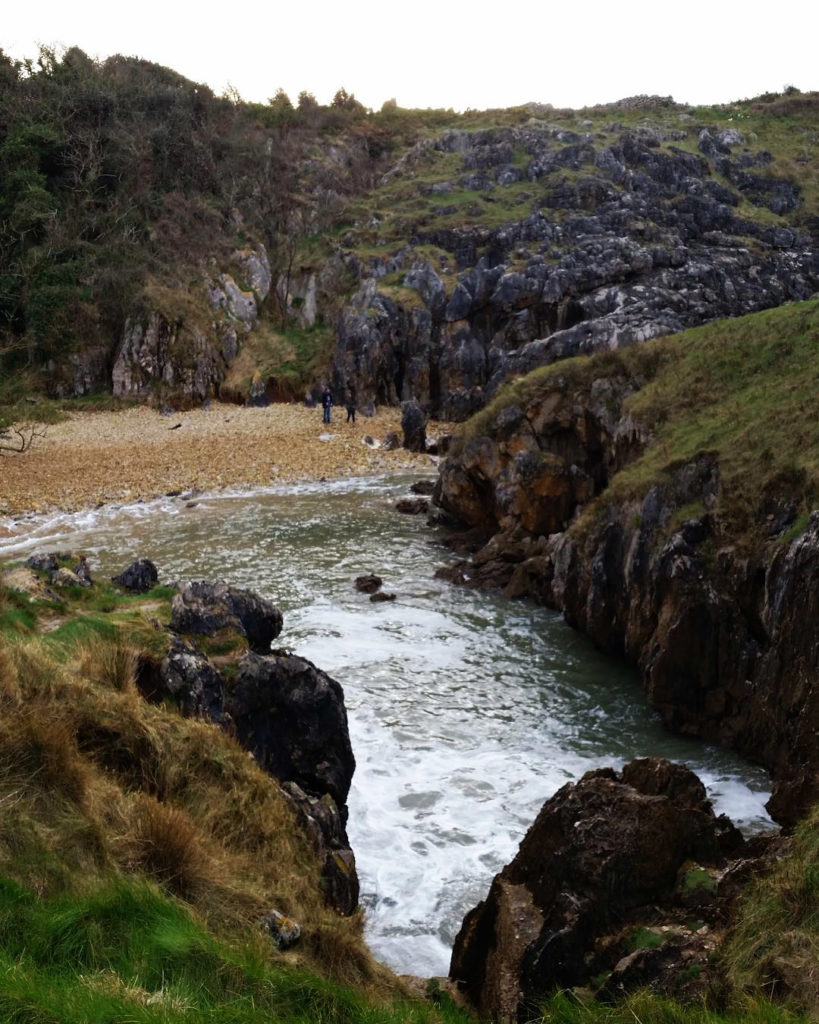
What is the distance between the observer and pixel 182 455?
2989cm

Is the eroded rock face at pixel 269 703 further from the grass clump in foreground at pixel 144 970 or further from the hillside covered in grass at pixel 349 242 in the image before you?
the hillside covered in grass at pixel 349 242

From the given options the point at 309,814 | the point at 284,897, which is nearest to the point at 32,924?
the point at 284,897

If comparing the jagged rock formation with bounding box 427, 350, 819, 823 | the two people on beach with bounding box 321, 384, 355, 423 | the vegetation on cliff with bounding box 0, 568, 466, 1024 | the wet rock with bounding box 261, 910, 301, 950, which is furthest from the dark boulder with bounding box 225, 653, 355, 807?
the two people on beach with bounding box 321, 384, 355, 423

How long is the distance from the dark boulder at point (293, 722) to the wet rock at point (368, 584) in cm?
829

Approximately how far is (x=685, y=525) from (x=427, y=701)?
14.6 ft

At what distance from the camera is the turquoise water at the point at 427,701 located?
8.52 metres

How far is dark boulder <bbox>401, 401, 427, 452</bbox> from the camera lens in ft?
106

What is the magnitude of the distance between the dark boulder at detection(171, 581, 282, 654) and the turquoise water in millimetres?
2216

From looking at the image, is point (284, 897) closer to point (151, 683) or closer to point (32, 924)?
point (32, 924)

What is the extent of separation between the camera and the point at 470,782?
10117 millimetres

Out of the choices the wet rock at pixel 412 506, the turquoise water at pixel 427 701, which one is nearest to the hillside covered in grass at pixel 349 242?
the wet rock at pixel 412 506

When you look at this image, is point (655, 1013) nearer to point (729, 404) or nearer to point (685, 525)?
point (685, 525)

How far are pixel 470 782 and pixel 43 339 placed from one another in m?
34.5

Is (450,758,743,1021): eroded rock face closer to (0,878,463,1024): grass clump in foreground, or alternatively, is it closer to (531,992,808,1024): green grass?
(531,992,808,1024): green grass
